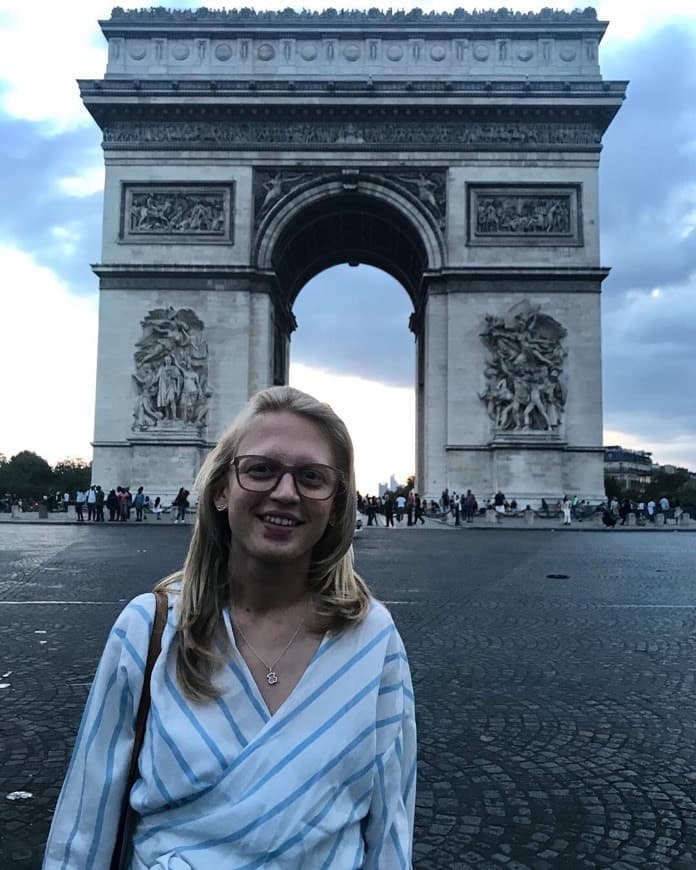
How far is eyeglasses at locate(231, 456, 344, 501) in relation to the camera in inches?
60.2

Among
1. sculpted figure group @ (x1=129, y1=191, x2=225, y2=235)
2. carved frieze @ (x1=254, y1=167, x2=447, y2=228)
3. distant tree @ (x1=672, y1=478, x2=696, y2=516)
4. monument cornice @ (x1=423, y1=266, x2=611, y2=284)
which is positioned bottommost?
distant tree @ (x1=672, y1=478, x2=696, y2=516)

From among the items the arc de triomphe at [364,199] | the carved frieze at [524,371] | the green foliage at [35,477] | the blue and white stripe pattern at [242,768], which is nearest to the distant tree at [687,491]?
the carved frieze at [524,371]

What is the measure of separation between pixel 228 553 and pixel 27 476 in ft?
227

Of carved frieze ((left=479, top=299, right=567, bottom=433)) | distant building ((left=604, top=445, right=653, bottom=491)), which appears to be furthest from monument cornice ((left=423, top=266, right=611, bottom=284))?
distant building ((left=604, top=445, right=653, bottom=491))

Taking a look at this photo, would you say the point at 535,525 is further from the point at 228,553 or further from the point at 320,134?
the point at 228,553

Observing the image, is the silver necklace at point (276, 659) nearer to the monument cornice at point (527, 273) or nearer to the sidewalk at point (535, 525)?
the sidewalk at point (535, 525)

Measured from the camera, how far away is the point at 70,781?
1467mm

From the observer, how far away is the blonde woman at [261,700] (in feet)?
4.57

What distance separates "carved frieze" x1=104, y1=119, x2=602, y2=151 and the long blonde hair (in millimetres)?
24949

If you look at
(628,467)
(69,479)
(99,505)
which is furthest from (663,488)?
(99,505)

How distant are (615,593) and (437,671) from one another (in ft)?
13.4

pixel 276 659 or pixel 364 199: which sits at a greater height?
pixel 364 199

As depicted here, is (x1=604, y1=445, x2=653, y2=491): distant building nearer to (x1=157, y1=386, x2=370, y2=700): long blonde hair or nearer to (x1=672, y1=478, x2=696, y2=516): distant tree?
(x1=672, y1=478, x2=696, y2=516): distant tree

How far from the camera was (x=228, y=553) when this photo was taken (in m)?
1.65
